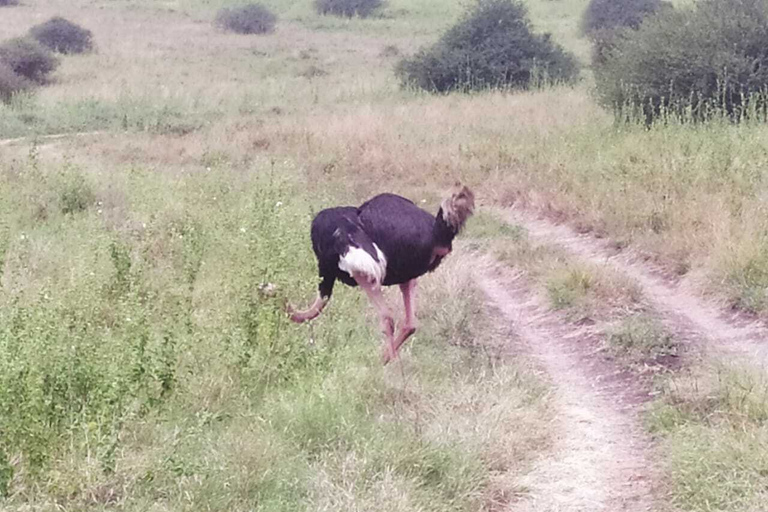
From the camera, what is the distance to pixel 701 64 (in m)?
13.2

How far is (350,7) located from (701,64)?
3005 centimetres

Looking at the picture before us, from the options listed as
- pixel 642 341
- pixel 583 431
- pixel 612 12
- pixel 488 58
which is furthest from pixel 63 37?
pixel 583 431

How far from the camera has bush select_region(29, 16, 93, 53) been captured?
98.2 feet

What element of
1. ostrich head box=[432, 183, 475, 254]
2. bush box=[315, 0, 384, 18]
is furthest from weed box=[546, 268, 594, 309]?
bush box=[315, 0, 384, 18]

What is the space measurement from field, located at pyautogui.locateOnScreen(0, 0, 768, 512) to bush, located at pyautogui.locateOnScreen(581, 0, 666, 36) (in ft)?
61.9

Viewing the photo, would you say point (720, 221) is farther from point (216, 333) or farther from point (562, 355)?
point (216, 333)

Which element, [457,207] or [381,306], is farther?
[381,306]

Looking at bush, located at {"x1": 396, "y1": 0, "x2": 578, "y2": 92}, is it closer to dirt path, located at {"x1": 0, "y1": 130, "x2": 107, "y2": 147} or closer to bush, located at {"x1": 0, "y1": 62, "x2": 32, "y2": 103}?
dirt path, located at {"x1": 0, "y1": 130, "x2": 107, "y2": 147}

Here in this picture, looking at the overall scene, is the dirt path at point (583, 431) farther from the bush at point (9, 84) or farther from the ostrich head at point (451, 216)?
the bush at point (9, 84)

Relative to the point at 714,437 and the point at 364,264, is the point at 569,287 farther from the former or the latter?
the point at 714,437

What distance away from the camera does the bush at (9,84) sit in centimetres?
2078

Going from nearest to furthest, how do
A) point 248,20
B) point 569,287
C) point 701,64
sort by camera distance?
point 569,287 < point 701,64 < point 248,20

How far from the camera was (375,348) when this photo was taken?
6.04 meters

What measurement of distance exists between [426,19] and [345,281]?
3530cm
